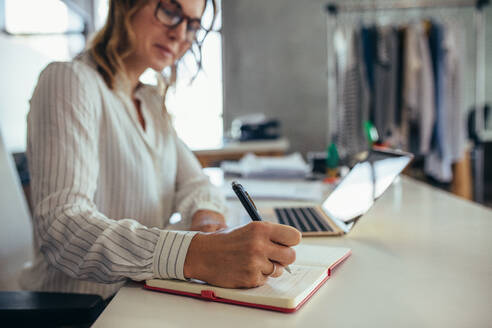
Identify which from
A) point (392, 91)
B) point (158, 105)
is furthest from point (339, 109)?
point (158, 105)

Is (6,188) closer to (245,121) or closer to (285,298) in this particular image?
(285,298)

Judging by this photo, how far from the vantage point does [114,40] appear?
905 millimetres

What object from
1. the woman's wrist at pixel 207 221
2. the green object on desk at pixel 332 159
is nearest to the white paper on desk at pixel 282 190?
the green object on desk at pixel 332 159

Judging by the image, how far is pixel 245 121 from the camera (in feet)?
9.66

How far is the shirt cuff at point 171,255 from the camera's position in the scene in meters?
0.54

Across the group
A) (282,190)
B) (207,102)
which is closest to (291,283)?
(282,190)

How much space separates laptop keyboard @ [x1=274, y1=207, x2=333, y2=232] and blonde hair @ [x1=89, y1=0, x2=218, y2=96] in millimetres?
494

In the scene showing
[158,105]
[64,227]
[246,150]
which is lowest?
[246,150]

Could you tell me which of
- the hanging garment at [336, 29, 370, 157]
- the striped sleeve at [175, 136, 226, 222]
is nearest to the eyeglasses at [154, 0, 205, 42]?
the striped sleeve at [175, 136, 226, 222]

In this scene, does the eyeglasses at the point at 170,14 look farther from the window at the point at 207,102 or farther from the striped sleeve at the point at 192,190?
the window at the point at 207,102

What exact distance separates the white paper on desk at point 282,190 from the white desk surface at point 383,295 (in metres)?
0.40

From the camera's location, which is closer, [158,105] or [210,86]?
[158,105]

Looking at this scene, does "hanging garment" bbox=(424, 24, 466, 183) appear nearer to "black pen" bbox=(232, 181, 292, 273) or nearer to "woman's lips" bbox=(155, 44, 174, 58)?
"woman's lips" bbox=(155, 44, 174, 58)

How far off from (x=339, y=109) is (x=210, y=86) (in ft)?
4.85
